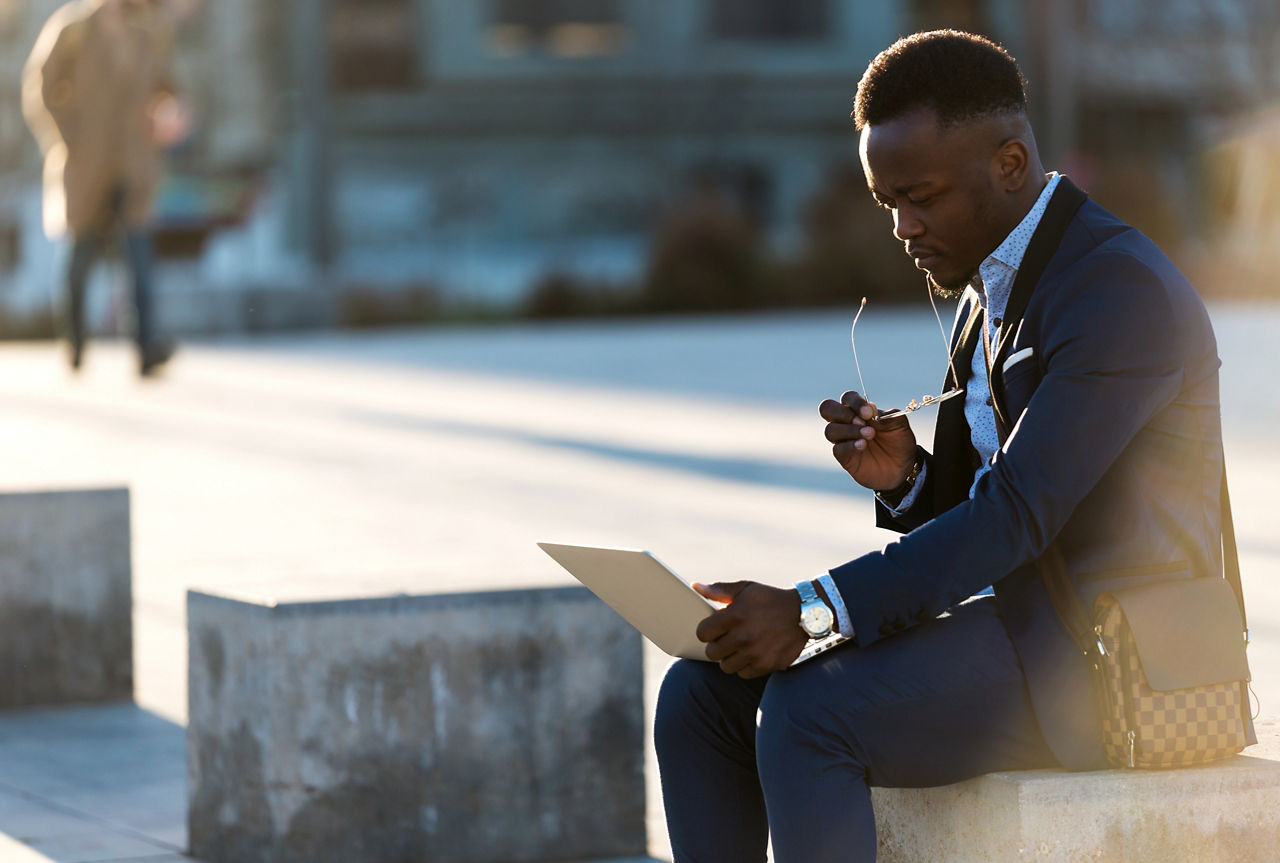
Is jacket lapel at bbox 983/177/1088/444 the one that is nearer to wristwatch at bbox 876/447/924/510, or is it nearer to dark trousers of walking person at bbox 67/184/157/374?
wristwatch at bbox 876/447/924/510

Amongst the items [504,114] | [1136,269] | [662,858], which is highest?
[504,114]

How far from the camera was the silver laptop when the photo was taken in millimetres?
2846

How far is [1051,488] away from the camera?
2762 millimetres

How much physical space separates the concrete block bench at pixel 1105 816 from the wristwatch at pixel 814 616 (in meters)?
0.32

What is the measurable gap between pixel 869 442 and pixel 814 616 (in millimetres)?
438

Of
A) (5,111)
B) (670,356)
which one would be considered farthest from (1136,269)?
(5,111)

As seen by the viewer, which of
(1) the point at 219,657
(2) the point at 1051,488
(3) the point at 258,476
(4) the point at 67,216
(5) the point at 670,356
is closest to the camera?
(2) the point at 1051,488

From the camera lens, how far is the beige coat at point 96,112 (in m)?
12.9

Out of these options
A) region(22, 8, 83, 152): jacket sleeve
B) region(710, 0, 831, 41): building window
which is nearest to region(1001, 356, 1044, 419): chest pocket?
region(22, 8, 83, 152): jacket sleeve

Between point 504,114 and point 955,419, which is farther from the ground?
point 504,114

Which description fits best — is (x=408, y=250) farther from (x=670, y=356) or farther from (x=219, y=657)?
(x=219, y=657)

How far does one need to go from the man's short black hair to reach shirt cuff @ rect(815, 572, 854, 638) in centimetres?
62

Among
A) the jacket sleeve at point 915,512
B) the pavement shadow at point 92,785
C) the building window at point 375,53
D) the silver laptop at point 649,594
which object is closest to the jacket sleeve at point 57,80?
the pavement shadow at point 92,785

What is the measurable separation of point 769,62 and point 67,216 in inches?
1254
